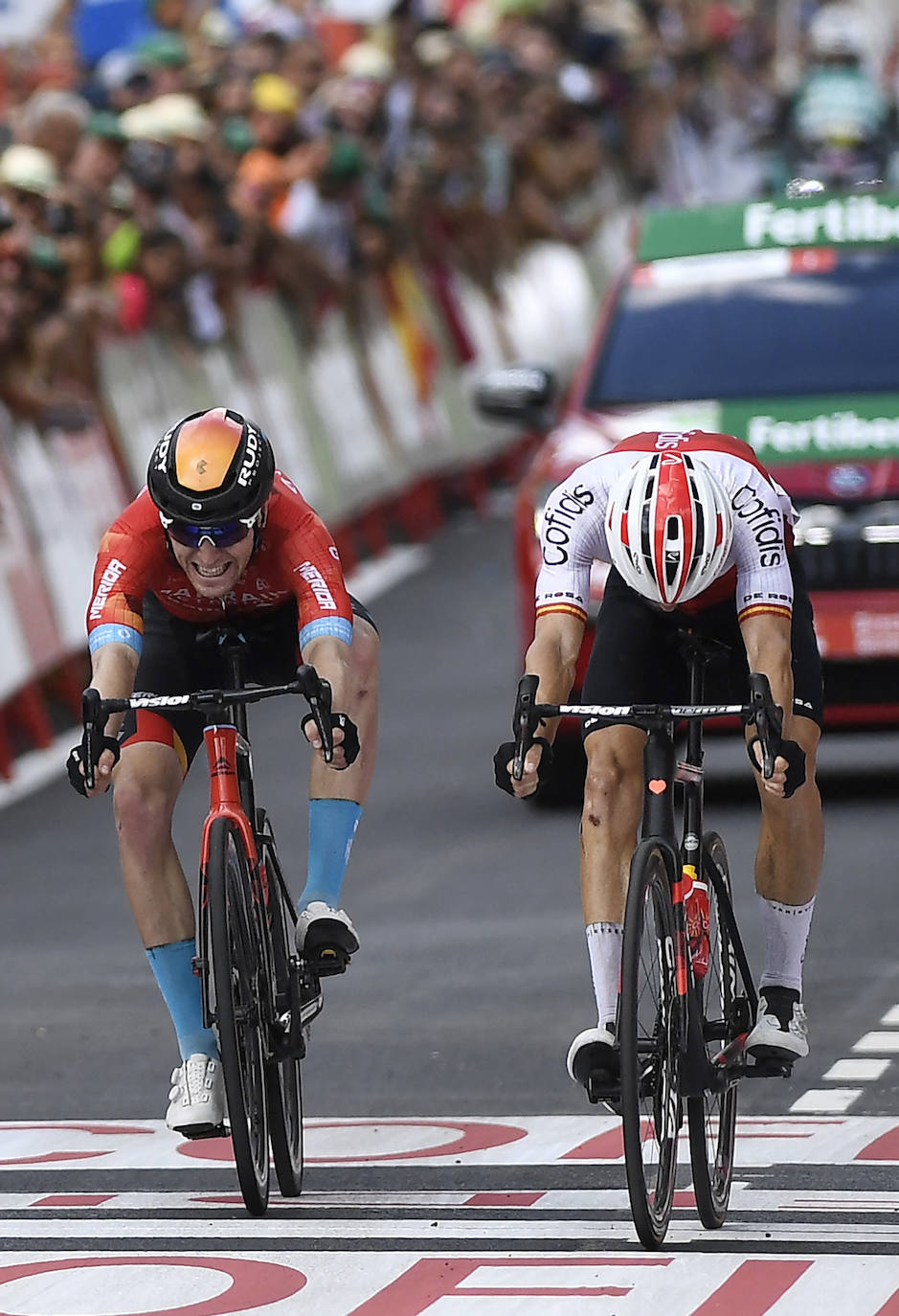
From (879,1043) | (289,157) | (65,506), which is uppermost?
(879,1043)

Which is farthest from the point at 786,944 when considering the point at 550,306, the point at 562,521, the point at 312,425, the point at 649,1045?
the point at 550,306

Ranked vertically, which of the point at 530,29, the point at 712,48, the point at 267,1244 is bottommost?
the point at 712,48

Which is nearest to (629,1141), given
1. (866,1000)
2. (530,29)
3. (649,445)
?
(649,445)

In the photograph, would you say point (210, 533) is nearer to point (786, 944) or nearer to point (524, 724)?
point (524, 724)

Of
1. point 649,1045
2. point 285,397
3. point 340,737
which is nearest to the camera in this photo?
point 649,1045

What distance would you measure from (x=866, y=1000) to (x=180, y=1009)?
2789mm

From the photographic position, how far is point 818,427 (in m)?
12.5

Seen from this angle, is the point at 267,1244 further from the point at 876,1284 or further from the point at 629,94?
the point at 629,94

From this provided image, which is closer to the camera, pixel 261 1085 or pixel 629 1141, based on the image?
pixel 629 1141

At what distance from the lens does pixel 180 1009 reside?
23.4ft

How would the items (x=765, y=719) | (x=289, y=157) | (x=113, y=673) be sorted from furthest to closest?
(x=289, y=157) → (x=113, y=673) → (x=765, y=719)

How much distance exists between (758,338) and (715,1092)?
23.0 feet

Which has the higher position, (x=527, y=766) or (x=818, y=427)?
(x=527, y=766)

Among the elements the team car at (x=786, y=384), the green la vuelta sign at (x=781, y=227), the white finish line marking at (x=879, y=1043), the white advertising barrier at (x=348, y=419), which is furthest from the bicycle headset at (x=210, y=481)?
the white advertising barrier at (x=348, y=419)
